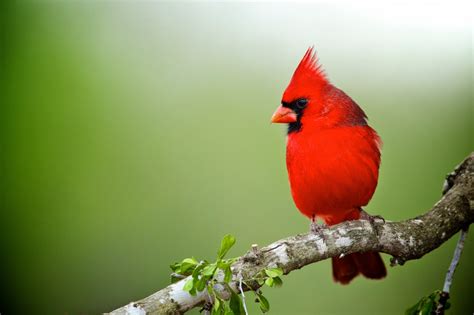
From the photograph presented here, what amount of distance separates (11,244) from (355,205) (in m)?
2.49

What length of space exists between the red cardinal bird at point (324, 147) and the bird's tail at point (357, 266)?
A: 20 cm

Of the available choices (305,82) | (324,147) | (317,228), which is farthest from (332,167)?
(305,82)

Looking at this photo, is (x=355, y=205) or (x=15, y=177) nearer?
(x=355, y=205)

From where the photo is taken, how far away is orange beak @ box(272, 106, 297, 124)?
212cm

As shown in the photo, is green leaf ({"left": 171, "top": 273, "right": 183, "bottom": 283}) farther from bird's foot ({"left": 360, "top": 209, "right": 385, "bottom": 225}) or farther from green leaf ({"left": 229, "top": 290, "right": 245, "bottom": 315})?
bird's foot ({"left": 360, "top": 209, "right": 385, "bottom": 225})

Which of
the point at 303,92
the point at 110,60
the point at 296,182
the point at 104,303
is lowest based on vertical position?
the point at 104,303

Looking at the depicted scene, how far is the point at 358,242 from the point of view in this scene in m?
1.91

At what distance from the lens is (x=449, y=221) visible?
2.06 m

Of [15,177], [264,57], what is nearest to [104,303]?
[15,177]

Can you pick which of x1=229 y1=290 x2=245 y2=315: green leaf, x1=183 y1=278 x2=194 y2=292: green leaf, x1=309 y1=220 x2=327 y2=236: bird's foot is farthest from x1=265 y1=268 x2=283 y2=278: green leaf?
x1=309 y1=220 x2=327 y2=236: bird's foot

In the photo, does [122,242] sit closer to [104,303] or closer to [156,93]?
[104,303]

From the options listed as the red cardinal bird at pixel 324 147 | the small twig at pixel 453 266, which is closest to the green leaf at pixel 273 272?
the red cardinal bird at pixel 324 147

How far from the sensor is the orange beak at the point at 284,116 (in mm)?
2117

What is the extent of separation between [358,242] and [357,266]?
0.43 m
